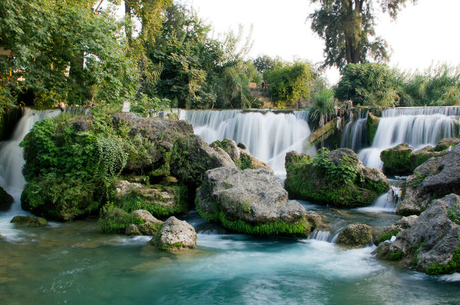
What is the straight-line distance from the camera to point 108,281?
5.48 meters

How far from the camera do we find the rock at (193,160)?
32.7 ft

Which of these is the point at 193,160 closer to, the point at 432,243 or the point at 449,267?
the point at 432,243

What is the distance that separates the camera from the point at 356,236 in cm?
702

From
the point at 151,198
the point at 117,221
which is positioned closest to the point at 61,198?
the point at 117,221

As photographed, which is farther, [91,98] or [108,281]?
[91,98]

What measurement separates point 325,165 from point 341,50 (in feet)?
67.5

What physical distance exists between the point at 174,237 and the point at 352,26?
2301cm

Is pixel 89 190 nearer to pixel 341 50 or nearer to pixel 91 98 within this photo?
pixel 91 98

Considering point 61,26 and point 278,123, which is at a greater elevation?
point 61,26

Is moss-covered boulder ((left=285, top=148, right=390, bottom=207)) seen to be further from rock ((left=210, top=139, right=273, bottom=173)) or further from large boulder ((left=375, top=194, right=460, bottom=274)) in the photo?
large boulder ((left=375, top=194, right=460, bottom=274))

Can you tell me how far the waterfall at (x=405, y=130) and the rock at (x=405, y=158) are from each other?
0.55 m

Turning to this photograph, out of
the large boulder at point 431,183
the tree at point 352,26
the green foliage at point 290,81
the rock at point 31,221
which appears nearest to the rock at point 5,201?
the rock at point 31,221

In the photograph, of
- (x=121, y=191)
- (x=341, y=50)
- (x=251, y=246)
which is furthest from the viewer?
(x=341, y=50)

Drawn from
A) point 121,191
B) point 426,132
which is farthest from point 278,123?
point 121,191
